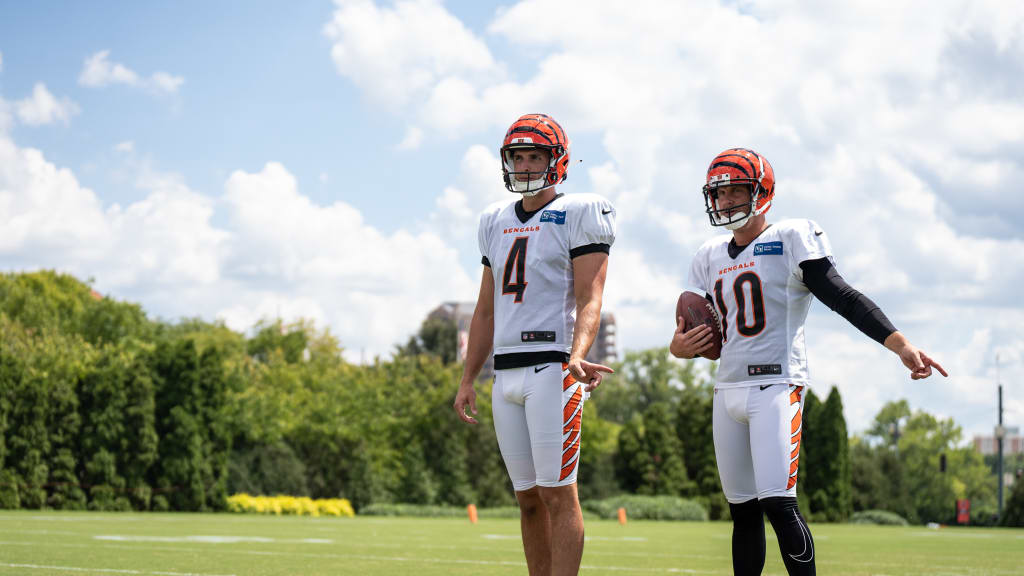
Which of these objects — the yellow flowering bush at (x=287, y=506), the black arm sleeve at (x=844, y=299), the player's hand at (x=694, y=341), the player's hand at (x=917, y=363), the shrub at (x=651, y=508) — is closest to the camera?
the player's hand at (x=917, y=363)

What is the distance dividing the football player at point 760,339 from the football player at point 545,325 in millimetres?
766

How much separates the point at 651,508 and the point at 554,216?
2587 cm

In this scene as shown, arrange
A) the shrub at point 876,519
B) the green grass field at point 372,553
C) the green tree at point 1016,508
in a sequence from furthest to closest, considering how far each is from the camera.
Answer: the shrub at point 876,519, the green tree at point 1016,508, the green grass field at point 372,553

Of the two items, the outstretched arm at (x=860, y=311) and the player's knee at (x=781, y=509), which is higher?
the outstretched arm at (x=860, y=311)

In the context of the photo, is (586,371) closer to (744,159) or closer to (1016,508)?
(744,159)

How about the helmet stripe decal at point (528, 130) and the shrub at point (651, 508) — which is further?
the shrub at point (651, 508)

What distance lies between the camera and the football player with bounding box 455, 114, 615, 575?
5.06 m

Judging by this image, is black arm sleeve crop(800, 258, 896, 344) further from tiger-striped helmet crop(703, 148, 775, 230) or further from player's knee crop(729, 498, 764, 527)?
player's knee crop(729, 498, 764, 527)

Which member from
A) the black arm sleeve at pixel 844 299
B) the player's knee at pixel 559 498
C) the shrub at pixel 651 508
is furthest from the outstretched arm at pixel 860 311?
the shrub at pixel 651 508

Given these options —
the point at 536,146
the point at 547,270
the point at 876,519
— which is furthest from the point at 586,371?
the point at 876,519

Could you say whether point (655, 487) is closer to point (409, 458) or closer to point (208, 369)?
point (409, 458)

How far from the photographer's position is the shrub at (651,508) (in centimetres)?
2991

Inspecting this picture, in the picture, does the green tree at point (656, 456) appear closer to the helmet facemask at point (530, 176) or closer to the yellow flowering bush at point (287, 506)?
the yellow flowering bush at point (287, 506)

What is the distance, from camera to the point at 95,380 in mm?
26625
